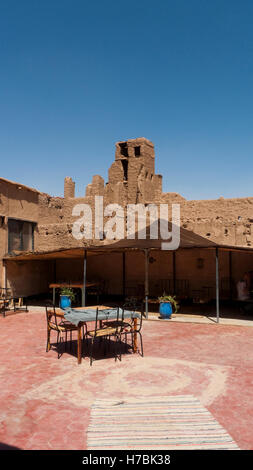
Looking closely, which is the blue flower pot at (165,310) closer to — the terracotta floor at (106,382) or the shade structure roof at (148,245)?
the shade structure roof at (148,245)

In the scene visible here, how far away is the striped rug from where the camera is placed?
3.90 metres

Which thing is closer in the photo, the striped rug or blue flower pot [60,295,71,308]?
the striped rug

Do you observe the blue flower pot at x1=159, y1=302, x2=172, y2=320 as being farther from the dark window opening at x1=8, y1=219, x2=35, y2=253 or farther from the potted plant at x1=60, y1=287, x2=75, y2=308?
the dark window opening at x1=8, y1=219, x2=35, y2=253

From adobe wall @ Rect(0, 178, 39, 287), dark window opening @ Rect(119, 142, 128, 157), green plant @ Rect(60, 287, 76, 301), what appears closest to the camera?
green plant @ Rect(60, 287, 76, 301)

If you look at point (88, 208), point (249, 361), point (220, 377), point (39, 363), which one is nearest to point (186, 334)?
point (249, 361)

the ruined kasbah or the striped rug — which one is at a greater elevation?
the ruined kasbah

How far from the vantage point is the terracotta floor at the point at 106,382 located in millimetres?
4336

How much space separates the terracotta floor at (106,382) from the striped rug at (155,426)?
153 millimetres

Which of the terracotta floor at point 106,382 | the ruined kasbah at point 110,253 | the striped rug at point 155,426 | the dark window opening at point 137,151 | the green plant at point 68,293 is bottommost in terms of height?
the terracotta floor at point 106,382

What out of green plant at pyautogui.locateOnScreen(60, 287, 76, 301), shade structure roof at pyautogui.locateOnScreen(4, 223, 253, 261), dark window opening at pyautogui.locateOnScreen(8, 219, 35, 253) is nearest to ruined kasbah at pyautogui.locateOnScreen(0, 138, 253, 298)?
dark window opening at pyautogui.locateOnScreen(8, 219, 35, 253)

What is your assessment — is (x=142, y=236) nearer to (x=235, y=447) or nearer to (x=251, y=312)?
(x=251, y=312)

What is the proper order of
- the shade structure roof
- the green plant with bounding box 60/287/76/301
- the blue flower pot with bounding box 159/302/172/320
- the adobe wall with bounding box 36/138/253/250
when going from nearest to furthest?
1. the shade structure roof
2. the blue flower pot with bounding box 159/302/172/320
3. the green plant with bounding box 60/287/76/301
4. the adobe wall with bounding box 36/138/253/250

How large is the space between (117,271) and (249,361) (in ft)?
35.1

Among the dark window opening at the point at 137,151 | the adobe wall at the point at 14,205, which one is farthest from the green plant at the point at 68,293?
the dark window opening at the point at 137,151
